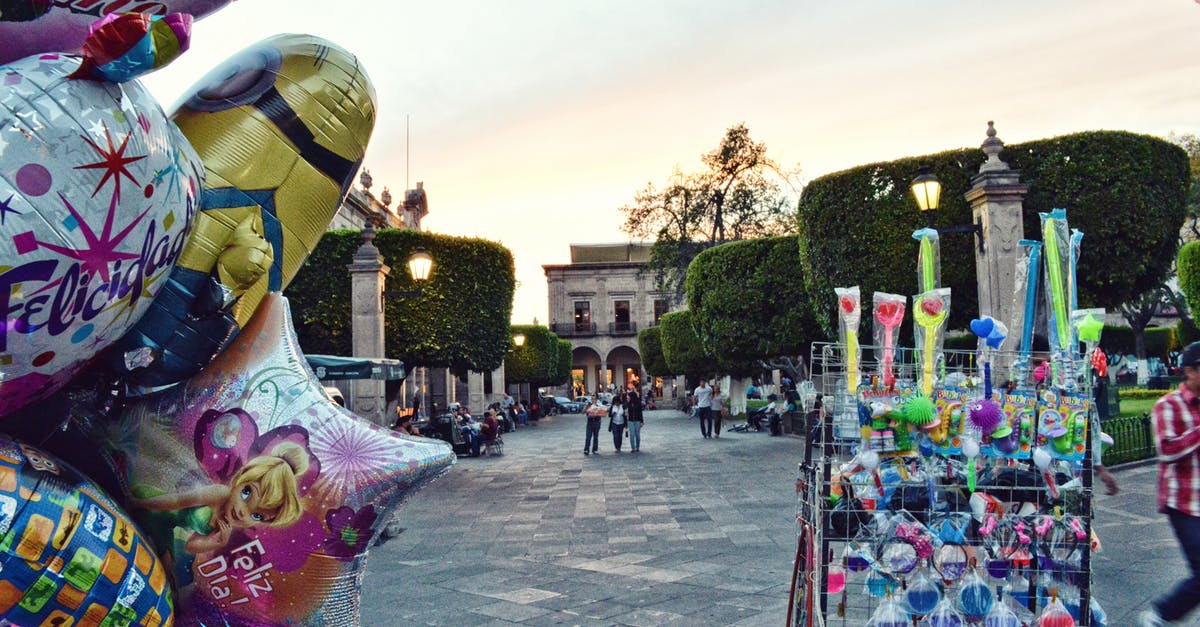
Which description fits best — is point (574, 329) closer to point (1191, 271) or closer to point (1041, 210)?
point (1191, 271)

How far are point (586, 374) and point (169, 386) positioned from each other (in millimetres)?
68078

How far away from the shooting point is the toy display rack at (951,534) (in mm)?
3980

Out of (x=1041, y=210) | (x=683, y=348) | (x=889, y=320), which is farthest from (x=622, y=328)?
(x=889, y=320)

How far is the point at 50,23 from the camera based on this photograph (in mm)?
1988

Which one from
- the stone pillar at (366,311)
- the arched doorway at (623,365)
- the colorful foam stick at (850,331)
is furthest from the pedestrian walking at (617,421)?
the arched doorway at (623,365)

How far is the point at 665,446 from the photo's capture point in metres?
21.3

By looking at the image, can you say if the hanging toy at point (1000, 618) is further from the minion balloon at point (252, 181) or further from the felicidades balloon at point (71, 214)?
the felicidades balloon at point (71, 214)

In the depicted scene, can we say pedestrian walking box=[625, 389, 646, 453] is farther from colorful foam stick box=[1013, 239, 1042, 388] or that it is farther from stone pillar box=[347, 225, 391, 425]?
colorful foam stick box=[1013, 239, 1042, 388]

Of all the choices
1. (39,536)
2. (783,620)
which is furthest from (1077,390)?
(39,536)

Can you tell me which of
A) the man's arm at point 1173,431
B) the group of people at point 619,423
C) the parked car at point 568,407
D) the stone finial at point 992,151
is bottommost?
the parked car at point 568,407

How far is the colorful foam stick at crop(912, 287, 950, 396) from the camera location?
445cm

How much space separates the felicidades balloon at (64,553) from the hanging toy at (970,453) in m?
3.39

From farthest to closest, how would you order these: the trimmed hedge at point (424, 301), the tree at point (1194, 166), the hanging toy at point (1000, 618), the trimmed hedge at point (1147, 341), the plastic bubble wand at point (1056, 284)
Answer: the trimmed hedge at point (1147, 341) < the tree at point (1194, 166) < the trimmed hedge at point (424, 301) < the plastic bubble wand at point (1056, 284) < the hanging toy at point (1000, 618)

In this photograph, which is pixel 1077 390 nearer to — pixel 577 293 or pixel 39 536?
pixel 39 536
